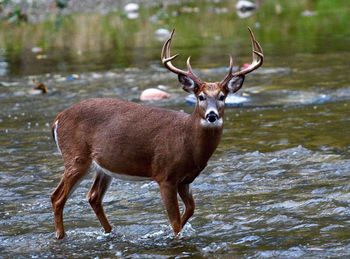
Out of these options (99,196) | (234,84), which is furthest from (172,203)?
(234,84)

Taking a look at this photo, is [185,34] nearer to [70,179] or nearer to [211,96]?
[70,179]

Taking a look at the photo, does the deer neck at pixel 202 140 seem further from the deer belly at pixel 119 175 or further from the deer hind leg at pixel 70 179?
the deer hind leg at pixel 70 179

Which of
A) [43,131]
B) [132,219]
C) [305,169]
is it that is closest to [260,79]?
[43,131]

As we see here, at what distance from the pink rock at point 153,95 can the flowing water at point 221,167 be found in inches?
9.4

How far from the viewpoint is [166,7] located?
33000 mm

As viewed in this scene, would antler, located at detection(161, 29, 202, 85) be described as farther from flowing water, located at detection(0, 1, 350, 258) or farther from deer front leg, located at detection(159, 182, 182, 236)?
flowing water, located at detection(0, 1, 350, 258)

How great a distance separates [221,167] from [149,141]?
233 cm

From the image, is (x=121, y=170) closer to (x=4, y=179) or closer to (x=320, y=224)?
(x=320, y=224)

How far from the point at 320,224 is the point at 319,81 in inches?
303

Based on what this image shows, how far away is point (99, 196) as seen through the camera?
8.65 metres

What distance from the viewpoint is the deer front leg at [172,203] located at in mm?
8086

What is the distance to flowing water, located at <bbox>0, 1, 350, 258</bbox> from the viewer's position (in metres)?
7.99

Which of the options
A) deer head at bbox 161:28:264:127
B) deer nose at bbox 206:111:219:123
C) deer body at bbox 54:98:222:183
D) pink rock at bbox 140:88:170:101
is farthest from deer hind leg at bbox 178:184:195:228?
pink rock at bbox 140:88:170:101

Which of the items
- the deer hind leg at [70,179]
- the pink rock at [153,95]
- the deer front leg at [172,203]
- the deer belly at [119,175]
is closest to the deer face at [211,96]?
the deer front leg at [172,203]
